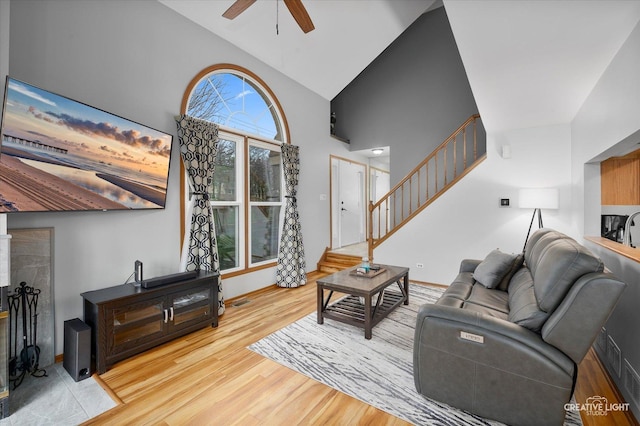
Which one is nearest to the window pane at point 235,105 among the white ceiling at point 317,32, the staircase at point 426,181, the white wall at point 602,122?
the white ceiling at point 317,32

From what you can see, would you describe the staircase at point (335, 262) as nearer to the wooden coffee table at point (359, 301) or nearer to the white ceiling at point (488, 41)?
the wooden coffee table at point (359, 301)

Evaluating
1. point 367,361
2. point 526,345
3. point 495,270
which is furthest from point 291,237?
point 526,345

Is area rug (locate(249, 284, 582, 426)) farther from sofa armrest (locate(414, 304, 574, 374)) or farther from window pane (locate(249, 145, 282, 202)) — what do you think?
window pane (locate(249, 145, 282, 202))

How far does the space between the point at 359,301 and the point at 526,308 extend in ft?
6.73

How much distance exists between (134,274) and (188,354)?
3.26 feet

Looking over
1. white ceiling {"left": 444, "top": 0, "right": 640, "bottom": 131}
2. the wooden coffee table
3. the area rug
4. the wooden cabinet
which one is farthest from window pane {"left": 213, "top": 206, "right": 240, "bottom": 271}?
the wooden cabinet

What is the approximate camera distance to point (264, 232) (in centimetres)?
472

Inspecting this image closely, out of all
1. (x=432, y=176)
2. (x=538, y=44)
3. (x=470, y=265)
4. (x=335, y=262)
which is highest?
(x=538, y=44)

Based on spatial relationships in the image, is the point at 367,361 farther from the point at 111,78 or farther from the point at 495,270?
the point at 111,78

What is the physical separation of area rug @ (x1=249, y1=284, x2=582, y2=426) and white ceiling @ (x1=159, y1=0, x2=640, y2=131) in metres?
2.57

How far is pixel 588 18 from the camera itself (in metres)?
1.87

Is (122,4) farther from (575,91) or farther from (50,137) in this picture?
(575,91)

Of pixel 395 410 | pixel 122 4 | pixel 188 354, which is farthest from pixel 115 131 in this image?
pixel 395 410

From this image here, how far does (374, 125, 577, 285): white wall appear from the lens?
13.3 feet
